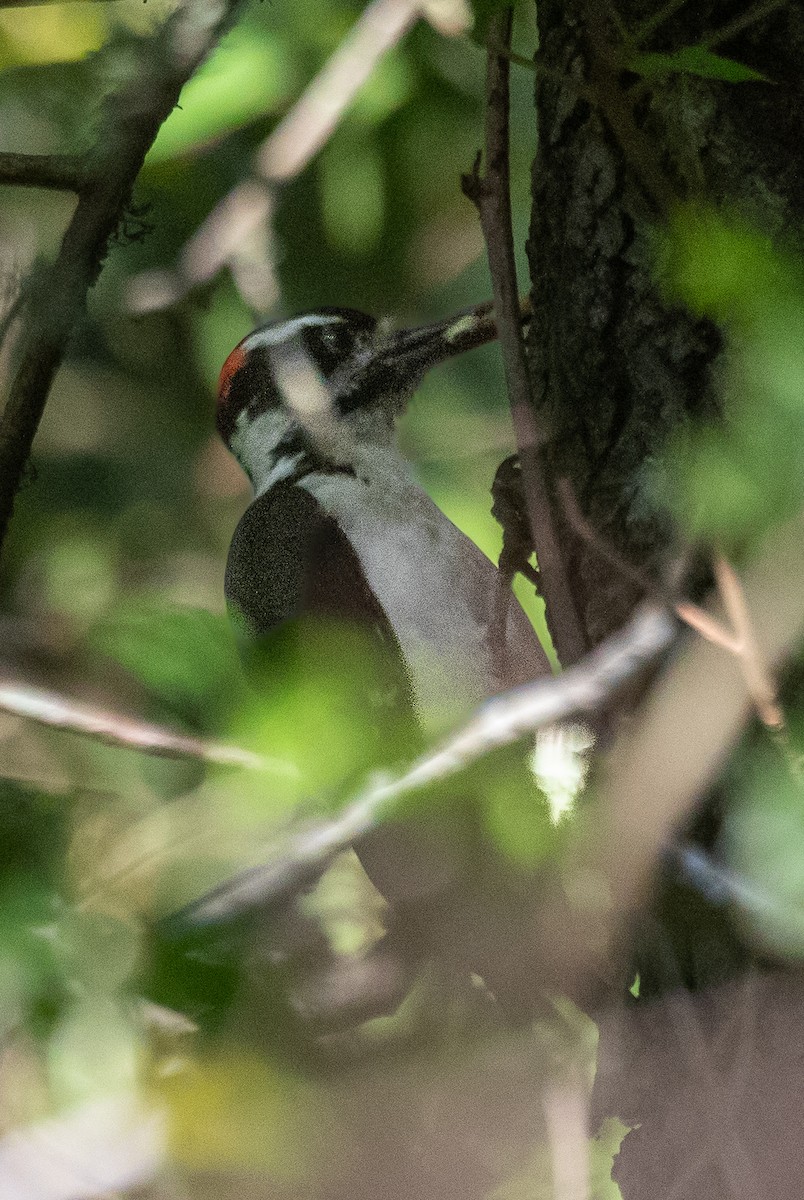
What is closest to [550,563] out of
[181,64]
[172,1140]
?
[172,1140]

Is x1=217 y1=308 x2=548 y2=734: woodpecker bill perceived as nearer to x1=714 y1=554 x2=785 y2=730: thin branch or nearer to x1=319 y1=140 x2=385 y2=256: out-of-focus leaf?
x1=319 y1=140 x2=385 y2=256: out-of-focus leaf

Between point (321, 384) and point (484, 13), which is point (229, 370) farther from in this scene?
point (484, 13)

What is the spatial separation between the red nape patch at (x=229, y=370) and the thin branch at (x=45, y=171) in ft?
3.60

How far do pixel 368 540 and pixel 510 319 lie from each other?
0.93 metres

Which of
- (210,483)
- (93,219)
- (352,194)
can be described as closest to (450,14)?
(93,219)

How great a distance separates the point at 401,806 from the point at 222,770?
16cm

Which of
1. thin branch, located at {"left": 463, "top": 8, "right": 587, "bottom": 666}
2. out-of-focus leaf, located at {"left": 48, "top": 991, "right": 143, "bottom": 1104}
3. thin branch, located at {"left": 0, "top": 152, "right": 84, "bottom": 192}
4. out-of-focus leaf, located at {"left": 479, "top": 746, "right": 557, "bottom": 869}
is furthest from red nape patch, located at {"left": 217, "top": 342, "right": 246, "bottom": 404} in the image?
out-of-focus leaf, located at {"left": 48, "top": 991, "right": 143, "bottom": 1104}

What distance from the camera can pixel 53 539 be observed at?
2705mm

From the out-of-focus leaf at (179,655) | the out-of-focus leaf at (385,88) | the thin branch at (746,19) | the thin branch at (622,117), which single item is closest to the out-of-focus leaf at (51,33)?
the out-of-focus leaf at (385,88)

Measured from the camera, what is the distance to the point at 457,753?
39.6 inches

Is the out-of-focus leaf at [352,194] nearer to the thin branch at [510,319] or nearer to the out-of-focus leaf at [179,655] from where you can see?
the thin branch at [510,319]

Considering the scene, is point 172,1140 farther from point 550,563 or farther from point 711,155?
point 711,155

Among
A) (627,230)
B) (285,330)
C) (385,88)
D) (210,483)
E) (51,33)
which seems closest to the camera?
(627,230)

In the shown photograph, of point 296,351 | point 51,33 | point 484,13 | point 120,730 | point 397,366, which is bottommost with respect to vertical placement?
point 120,730
